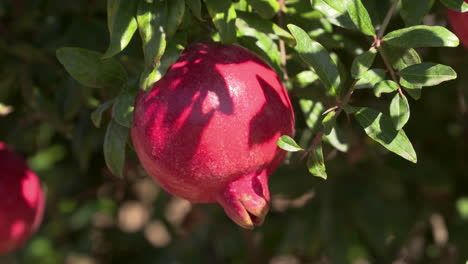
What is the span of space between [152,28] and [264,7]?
0.44 feet

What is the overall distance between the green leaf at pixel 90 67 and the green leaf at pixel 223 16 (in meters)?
0.14

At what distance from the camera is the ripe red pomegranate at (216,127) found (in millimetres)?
824

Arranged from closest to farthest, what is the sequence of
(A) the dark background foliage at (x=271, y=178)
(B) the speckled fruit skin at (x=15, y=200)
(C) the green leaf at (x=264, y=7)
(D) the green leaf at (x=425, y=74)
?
(D) the green leaf at (x=425, y=74) < (C) the green leaf at (x=264, y=7) < (B) the speckled fruit skin at (x=15, y=200) < (A) the dark background foliage at (x=271, y=178)

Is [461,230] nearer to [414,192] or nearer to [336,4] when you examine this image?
[414,192]

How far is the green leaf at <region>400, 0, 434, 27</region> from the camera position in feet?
2.81

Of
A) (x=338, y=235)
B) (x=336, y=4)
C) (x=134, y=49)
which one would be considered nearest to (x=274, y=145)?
(x=336, y=4)

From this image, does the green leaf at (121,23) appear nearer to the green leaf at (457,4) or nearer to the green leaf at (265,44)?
the green leaf at (265,44)

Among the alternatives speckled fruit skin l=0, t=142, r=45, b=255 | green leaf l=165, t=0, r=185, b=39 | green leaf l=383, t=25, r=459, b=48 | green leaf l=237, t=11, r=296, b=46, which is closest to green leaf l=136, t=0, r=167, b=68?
green leaf l=165, t=0, r=185, b=39

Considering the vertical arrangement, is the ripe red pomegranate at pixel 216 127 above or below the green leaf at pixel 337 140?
above

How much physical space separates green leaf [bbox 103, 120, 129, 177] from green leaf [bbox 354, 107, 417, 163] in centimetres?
26

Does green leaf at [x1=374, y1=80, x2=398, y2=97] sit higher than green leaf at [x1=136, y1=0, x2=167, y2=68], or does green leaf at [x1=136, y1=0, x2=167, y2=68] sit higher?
green leaf at [x1=136, y1=0, x2=167, y2=68]

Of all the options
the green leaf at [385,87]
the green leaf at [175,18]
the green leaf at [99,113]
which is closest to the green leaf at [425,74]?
the green leaf at [385,87]

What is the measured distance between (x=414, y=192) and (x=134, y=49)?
0.73 meters

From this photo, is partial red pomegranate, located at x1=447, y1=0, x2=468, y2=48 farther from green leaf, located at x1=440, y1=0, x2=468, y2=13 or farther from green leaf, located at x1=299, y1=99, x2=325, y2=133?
green leaf, located at x1=299, y1=99, x2=325, y2=133
